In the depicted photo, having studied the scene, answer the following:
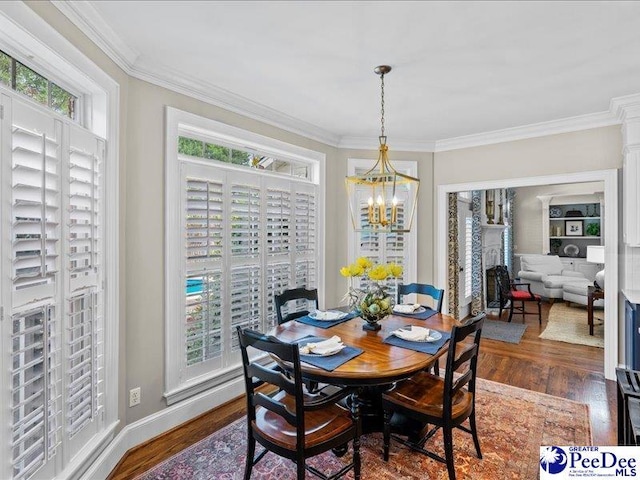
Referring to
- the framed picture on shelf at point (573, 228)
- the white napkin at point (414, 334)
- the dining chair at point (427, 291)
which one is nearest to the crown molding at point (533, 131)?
the dining chair at point (427, 291)

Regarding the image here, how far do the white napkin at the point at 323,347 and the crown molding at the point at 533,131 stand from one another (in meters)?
3.40

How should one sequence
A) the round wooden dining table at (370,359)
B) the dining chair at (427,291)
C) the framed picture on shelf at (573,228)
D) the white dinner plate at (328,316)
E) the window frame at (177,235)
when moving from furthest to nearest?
1. the framed picture on shelf at (573,228)
2. the dining chair at (427,291)
3. the white dinner plate at (328,316)
4. the window frame at (177,235)
5. the round wooden dining table at (370,359)

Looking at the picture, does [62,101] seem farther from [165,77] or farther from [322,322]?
[322,322]

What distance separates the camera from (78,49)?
184cm

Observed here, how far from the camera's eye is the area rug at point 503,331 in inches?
191

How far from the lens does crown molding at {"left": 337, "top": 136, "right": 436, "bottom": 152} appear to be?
14.4 ft

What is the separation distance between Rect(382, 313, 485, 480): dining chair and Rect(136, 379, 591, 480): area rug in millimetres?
105

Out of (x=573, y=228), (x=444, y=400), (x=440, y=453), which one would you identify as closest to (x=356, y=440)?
(x=444, y=400)

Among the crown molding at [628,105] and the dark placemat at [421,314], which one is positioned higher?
the crown molding at [628,105]

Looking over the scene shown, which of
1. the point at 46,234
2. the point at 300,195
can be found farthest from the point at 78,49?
the point at 300,195

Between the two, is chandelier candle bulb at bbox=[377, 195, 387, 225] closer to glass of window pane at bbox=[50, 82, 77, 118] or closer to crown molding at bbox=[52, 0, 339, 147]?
crown molding at bbox=[52, 0, 339, 147]

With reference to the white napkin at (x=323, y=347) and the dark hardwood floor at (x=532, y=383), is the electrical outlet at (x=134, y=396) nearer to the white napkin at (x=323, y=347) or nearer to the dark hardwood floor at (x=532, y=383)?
the dark hardwood floor at (x=532, y=383)

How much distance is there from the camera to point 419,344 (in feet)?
7.16

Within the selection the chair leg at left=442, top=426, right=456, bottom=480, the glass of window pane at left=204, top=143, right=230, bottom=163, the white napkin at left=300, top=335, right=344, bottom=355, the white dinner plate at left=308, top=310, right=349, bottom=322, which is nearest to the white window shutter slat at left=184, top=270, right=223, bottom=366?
the white dinner plate at left=308, top=310, right=349, bottom=322
